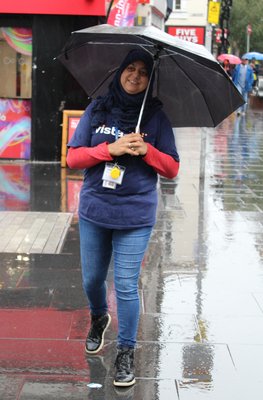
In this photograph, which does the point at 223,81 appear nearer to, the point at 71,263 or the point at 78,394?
the point at 78,394

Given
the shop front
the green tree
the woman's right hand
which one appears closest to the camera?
the woman's right hand

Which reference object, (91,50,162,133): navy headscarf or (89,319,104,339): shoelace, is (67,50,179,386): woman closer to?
(91,50,162,133): navy headscarf

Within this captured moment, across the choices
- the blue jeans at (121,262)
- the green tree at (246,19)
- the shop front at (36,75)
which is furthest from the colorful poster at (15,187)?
the green tree at (246,19)

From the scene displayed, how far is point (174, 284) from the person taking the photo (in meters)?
5.59

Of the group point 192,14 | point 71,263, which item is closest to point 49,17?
point 71,263

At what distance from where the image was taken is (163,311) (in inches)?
A: 195

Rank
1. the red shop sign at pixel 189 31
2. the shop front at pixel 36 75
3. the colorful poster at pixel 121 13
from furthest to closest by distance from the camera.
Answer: the red shop sign at pixel 189 31 < the colorful poster at pixel 121 13 < the shop front at pixel 36 75

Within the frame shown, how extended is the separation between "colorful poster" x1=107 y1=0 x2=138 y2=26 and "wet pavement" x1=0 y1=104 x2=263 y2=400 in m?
4.62

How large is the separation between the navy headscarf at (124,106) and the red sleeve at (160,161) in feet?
0.64

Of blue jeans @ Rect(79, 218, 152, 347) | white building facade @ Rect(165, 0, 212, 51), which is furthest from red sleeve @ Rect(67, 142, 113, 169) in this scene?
white building facade @ Rect(165, 0, 212, 51)

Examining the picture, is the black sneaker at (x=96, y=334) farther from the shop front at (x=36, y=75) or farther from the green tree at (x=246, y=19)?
the green tree at (x=246, y=19)

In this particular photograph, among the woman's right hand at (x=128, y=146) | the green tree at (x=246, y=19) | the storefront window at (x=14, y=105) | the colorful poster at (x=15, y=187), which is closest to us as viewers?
the woman's right hand at (x=128, y=146)

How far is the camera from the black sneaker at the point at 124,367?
12.3 ft

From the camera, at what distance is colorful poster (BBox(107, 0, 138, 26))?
1236 cm
